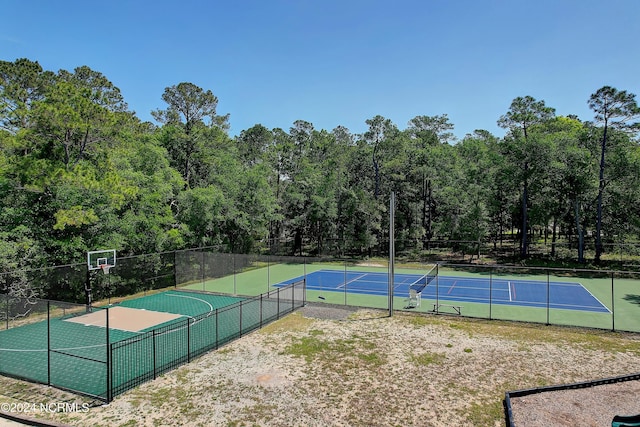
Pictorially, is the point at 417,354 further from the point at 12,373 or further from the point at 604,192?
the point at 604,192

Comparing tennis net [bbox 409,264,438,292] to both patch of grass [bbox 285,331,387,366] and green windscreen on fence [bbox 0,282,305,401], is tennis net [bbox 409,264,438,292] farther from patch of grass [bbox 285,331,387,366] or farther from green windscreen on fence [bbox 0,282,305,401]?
patch of grass [bbox 285,331,387,366]

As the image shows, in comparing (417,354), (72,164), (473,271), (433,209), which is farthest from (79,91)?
(433,209)

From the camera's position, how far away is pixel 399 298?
22.9 meters

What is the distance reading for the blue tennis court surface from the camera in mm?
21828

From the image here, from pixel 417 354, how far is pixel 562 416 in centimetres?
484

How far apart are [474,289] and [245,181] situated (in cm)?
2025

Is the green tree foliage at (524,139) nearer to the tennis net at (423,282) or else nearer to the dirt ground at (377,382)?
the tennis net at (423,282)

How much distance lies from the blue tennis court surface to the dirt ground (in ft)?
19.7

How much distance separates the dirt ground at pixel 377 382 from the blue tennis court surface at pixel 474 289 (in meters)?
6.02

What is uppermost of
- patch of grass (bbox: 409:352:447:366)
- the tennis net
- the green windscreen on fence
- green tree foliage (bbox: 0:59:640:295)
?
green tree foliage (bbox: 0:59:640:295)

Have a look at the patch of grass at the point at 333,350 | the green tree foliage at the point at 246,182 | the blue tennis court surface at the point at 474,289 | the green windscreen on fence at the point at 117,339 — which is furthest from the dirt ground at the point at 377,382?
the green tree foliage at the point at 246,182

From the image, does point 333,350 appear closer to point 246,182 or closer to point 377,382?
point 377,382

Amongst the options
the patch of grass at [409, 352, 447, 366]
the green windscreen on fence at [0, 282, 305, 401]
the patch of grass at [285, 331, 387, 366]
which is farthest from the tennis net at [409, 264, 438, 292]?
the patch of grass at [409, 352, 447, 366]

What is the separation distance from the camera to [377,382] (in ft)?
37.0
